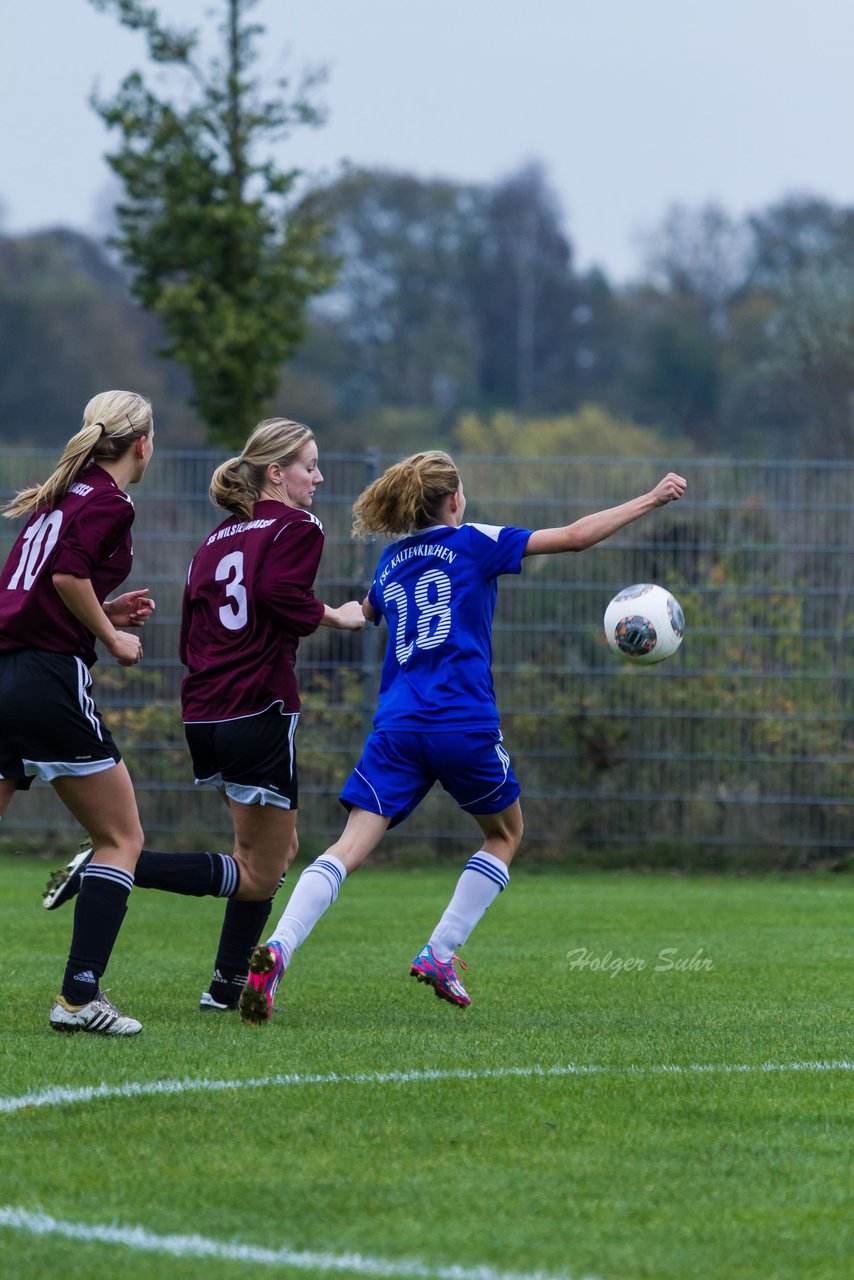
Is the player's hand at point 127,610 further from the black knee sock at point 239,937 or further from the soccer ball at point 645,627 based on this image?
the soccer ball at point 645,627

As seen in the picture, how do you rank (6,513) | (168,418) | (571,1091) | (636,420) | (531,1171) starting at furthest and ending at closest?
(636,420) → (168,418) → (6,513) → (571,1091) → (531,1171)

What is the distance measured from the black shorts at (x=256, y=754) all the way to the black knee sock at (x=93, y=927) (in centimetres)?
47

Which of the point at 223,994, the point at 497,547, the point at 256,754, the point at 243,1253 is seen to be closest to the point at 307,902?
the point at 256,754

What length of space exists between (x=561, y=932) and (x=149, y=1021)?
3.23 meters

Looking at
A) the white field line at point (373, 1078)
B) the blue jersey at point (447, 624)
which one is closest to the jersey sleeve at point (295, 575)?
the blue jersey at point (447, 624)

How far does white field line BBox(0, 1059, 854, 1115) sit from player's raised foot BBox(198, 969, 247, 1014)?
1.27 meters

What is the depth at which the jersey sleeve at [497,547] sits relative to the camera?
563 cm

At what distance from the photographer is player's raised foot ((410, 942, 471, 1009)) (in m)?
5.70

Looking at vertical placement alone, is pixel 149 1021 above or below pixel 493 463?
below

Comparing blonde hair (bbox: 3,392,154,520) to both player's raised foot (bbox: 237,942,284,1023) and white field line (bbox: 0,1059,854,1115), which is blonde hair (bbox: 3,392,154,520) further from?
white field line (bbox: 0,1059,854,1115)

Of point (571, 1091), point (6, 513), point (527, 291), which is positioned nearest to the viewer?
point (571, 1091)

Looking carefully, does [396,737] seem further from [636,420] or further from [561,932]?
[636,420]

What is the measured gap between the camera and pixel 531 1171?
11.7ft

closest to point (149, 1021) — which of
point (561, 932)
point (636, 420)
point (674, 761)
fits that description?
point (561, 932)
